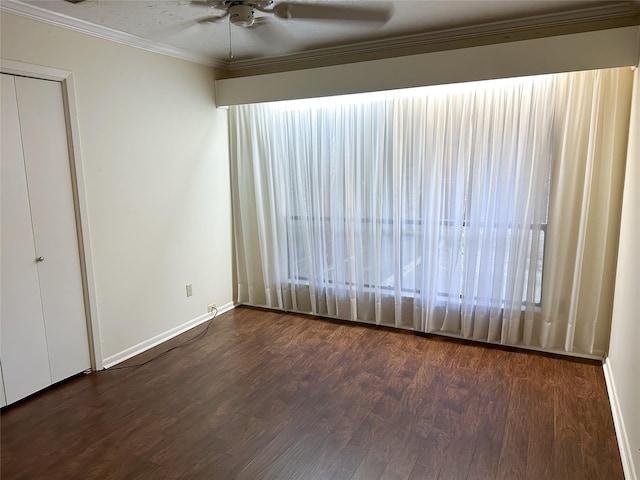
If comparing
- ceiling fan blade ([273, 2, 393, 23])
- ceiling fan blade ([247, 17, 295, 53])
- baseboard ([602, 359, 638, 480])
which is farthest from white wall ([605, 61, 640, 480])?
ceiling fan blade ([247, 17, 295, 53])

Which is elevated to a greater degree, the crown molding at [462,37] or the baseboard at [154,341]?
the crown molding at [462,37]

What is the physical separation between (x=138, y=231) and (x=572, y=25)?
11.9 ft

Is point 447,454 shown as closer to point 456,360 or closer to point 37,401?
point 456,360

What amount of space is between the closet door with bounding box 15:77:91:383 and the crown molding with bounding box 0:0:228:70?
15.3 inches

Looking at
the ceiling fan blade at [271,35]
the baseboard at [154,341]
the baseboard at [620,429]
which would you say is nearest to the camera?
the baseboard at [620,429]

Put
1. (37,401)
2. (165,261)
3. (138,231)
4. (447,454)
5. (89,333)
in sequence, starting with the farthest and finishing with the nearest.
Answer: (165,261) < (138,231) < (89,333) < (37,401) < (447,454)

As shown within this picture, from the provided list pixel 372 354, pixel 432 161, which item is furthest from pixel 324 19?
pixel 372 354

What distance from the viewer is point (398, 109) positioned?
3541 mm

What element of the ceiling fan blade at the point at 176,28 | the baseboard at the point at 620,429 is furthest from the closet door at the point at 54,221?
the baseboard at the point at 620,429

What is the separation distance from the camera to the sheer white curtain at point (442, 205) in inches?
120

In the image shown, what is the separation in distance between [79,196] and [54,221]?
0.78ft

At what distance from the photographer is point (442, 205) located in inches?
138

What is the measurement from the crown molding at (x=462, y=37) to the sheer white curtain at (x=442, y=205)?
0.33 metres

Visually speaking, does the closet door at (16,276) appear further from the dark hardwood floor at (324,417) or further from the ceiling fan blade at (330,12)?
the ceiling fan blade at (330,12)
